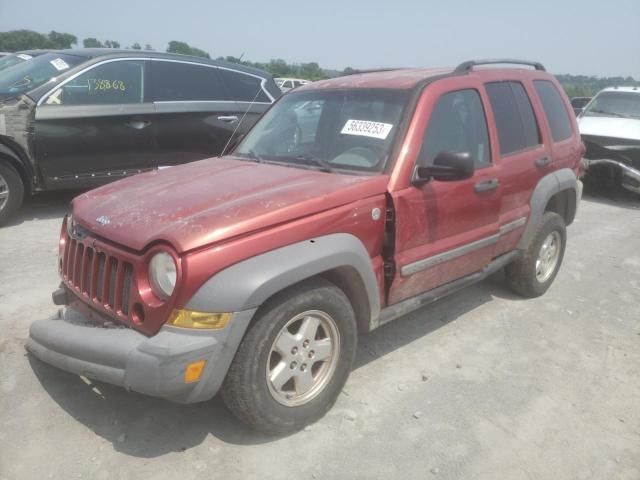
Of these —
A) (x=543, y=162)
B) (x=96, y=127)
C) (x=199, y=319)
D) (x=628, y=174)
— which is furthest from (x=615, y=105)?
(x=199, y=319)

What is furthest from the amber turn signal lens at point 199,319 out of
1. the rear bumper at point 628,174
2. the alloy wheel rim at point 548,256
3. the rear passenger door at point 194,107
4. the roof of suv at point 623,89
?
the roof of suv at point 623,89

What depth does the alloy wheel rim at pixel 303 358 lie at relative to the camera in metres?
2.63

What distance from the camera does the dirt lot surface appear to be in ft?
8.34

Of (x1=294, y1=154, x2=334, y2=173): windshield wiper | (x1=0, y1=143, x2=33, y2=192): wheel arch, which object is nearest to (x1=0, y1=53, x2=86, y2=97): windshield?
(x1=0, y1=143, x2=33, y2=192): wheel arch

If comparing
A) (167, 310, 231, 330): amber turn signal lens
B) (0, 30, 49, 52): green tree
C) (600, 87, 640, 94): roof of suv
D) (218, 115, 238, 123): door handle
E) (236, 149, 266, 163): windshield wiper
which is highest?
(0, 30, 49, 52): green tree

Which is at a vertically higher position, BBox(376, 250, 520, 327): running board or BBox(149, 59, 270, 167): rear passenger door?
BBox(149, 59, 270, 167): rear passenger door

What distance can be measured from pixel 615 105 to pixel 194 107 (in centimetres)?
759

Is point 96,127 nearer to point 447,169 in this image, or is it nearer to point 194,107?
point 194,107

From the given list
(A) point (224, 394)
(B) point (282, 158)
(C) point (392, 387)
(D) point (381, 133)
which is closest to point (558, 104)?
(D) point (381, 133)

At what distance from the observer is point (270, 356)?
261 centimetres

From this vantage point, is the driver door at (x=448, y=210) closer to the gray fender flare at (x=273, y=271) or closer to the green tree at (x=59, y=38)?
the gray fender flare at (x=273, y=271)

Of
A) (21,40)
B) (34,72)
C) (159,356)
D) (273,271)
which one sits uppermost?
(21,40)

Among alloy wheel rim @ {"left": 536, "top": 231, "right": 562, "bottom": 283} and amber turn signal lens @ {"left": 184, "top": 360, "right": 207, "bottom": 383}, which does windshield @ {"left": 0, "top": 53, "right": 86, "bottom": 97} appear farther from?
alloy wheel rim @ {"left": 536, "top": 231, "right": 562, "bottom": 283}

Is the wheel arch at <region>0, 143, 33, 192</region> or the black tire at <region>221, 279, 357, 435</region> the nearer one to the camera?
the black tire at <region>221, 279, 357, 435</region>
